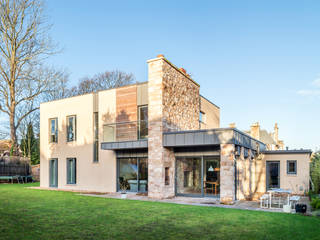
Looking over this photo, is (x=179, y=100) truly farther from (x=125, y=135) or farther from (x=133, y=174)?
(x=133, y=174)

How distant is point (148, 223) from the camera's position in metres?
7.29

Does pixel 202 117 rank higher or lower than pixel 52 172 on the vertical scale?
→ higher

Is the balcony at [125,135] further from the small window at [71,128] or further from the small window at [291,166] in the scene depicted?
the small window at [291,166]

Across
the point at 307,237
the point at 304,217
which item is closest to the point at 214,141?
the point at 304,217

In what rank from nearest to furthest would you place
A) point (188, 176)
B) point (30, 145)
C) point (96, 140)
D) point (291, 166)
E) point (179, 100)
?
point (188, 176) → point (179, 100) → point (291, 166) → point (96, 140) → point (30, 145)

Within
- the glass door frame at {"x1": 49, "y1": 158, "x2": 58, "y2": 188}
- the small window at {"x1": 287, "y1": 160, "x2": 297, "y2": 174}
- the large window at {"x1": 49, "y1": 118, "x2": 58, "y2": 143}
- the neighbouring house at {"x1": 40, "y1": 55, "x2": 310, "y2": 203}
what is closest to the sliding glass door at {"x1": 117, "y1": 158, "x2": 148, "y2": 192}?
the neighbouring house at {"x1": 40, "y1": 55, "x2": 310, "y2": 203}

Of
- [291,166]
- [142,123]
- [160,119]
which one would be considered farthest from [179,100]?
[291,166]

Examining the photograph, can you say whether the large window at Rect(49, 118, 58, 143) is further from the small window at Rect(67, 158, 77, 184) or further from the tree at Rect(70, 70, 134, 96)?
the tree at Rect(70, 70, 134, 96)

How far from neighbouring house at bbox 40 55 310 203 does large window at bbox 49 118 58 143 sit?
14mm

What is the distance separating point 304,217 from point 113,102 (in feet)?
36.9

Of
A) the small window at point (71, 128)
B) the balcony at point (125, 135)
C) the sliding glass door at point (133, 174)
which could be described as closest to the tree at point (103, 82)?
the small window at point (71, 128)

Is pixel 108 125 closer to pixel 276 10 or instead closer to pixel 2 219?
pixel 2 219

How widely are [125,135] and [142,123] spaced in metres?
1.25

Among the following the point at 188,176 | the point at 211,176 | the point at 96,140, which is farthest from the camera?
the point at 96,140
